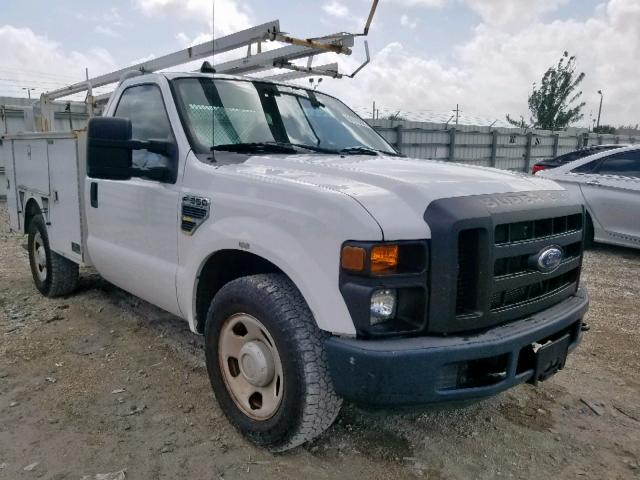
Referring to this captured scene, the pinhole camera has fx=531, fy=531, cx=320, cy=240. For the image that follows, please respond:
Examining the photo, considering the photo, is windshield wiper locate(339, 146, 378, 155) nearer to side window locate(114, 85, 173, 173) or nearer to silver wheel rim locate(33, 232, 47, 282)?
side window locate(114, 85, 173, 173)

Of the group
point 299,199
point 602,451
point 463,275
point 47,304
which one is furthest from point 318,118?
point 47,304

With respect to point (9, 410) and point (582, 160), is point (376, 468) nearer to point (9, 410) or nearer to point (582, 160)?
point (9, 410)

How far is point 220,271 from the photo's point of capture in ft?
9.86

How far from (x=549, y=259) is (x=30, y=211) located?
4.95 metres

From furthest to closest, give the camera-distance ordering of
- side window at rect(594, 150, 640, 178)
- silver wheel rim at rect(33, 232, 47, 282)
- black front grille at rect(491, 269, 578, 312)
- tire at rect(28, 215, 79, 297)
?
side window at rect(594, 150, 640, 178) < silver wheel rim at rect(33, 232, 47, 282) < tire at rect(28, 215, 79, 297) < black front grille at rect(491, 269, 578, 312)

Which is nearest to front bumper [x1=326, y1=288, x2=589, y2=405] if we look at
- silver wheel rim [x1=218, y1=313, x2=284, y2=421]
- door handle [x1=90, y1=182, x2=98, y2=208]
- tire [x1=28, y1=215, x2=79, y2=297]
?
silver wheel rim [x1=218, y1=313, x2=284, y2=421]

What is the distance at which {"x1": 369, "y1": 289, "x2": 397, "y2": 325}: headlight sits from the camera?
2.16 metres

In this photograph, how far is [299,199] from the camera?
2.34 meters

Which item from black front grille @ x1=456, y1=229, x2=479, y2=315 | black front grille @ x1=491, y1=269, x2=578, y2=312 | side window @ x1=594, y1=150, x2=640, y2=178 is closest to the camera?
black front grille @ x1=456, y1=229, x2=479, y2=315

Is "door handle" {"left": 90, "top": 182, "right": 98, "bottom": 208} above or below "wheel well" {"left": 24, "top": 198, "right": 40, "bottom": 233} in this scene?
above

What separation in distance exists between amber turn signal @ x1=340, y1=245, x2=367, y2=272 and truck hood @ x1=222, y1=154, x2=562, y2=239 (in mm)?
129

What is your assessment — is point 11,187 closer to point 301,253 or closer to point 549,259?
point 301,253

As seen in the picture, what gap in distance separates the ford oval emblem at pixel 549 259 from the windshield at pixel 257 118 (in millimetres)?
1465

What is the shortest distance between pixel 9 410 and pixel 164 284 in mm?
1114
